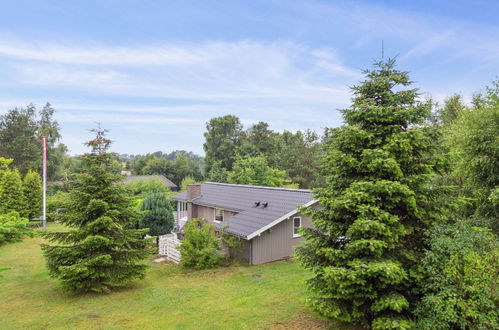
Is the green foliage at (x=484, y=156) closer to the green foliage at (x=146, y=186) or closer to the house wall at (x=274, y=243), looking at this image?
the house wall at (x=274, y=243)

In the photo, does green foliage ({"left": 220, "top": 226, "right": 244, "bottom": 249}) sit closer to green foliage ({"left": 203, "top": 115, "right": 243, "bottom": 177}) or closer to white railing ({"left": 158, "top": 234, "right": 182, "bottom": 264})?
white railing ({"left": 158, "top": 234, "right": 182, "bottom": 264})

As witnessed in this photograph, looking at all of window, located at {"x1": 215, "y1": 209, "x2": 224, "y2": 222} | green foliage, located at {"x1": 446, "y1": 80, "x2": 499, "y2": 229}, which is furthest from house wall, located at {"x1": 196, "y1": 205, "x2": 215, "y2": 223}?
green foliage, located at {"x1": 446, "y1": 80, "x2": 499, "y2": 229}

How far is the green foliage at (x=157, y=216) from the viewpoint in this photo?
65.4 ft

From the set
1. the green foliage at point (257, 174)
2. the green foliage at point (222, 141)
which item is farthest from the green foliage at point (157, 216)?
the green foliage at point (222, 141)

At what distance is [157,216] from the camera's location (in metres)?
19.9

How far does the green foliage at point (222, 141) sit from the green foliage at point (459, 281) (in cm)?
4535

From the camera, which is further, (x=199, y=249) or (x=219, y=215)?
(x=219, y=215)

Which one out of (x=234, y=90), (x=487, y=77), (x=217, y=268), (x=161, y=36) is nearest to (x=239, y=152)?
(x=234, y=90)

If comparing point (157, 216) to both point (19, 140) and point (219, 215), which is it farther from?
point (19, 140)

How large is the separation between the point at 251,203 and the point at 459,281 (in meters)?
13.5

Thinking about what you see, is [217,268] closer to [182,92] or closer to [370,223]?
[370,223]

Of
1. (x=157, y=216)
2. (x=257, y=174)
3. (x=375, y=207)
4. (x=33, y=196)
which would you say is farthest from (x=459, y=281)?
(x=33, y=196)

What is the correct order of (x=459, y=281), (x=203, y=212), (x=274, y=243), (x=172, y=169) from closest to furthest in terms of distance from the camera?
(x=459, y=281) → (x=274, y=243) → (x=203, y=212) → (x=172, y=169)

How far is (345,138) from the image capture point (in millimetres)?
7723
